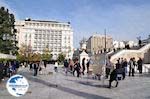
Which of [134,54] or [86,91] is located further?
[134,54]

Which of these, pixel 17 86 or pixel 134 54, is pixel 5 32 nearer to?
pixel 134 54

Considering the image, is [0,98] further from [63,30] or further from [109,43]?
[63,30]

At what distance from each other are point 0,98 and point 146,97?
608cm

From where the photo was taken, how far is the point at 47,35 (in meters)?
197

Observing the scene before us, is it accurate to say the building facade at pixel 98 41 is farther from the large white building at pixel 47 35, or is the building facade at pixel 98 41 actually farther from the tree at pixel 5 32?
the tree at pixel 5 32

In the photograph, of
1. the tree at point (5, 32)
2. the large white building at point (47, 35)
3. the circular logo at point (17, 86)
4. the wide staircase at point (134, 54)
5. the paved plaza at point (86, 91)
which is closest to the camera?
the circular logo at point (17, 86)

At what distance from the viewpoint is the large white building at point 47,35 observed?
7451 inches

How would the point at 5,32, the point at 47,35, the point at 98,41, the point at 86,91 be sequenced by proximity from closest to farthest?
the point at 86,91 → the point at 5,32 → the point at 98,41 → the point at 47,35

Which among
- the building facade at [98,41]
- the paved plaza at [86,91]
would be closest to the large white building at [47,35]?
the building facade at [98,41]

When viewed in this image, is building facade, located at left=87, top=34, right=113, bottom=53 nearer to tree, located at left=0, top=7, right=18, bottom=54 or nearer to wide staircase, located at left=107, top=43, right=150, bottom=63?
tree, located at left=0, top=7, right=18, bottom=54

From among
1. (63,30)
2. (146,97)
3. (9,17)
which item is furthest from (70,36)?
(146,97)

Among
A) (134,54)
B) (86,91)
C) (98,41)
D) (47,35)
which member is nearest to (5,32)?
(134,54)

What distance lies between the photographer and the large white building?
18925 centimetres

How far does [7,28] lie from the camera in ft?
213
